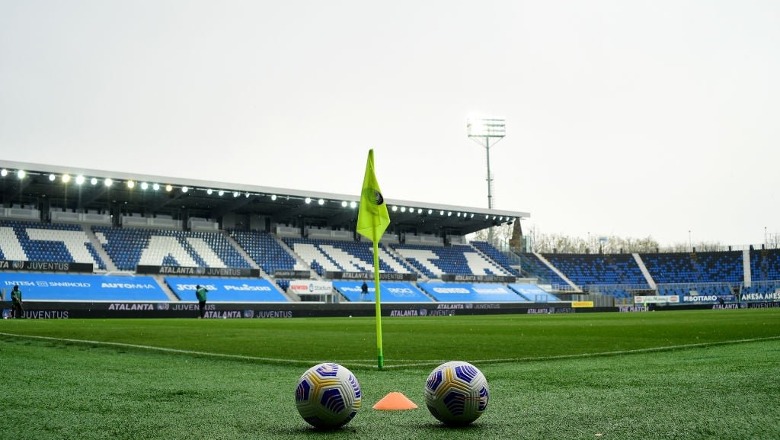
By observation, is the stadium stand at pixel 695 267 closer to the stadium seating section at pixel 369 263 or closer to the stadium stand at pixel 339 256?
the stadium seating section at pixel 369 263

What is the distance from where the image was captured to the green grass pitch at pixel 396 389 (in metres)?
4.03

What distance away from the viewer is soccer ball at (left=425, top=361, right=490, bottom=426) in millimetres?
4133

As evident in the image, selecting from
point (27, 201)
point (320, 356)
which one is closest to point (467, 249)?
point (27, 201)

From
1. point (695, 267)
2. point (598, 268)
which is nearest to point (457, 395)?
point (598, 268)

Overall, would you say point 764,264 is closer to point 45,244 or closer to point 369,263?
point 369,263

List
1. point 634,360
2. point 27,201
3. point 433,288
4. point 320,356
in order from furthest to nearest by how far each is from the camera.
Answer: point 433,288, point 27,201, point 320,356, point 634,360

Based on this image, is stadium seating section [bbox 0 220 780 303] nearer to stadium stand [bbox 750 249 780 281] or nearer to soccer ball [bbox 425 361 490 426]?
stadium stand [bbox 750 249 780 281]

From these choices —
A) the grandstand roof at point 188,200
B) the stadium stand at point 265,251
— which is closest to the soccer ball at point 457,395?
the grandstand roof at point 188,200

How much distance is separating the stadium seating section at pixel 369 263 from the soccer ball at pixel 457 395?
34627 mm

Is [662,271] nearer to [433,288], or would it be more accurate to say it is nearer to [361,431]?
[433,288]

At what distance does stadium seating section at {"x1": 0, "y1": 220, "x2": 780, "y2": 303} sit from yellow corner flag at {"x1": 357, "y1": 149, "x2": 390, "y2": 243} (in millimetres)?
31558

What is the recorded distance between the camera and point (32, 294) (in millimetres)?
33969

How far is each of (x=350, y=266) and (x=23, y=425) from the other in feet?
148

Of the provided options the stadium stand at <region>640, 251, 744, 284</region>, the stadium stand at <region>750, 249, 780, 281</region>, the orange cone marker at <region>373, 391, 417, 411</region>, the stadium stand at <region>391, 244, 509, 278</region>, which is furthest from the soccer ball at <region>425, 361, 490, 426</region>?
the stadium stand at <region>750, 249, 780, 281</region>
